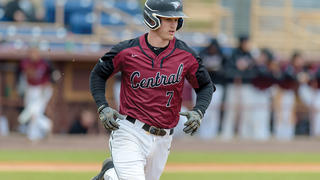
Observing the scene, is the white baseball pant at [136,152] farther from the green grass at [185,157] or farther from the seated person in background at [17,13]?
the seated person in background at [17,13]

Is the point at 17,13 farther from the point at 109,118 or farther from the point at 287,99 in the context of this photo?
the point at 109,118

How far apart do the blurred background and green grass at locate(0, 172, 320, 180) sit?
3.74m

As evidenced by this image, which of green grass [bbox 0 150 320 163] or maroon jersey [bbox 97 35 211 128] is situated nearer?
maroon jersey [bbox 97 35 211 128]

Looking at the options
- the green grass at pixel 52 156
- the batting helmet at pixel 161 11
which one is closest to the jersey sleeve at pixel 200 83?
the batting helmet at pixel 161 11

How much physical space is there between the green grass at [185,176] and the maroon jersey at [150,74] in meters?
4.09

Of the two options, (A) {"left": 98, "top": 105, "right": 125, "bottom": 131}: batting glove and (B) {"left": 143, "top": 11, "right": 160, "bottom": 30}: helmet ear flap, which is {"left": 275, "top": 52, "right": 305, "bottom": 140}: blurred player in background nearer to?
(B) {"left": 143, "top": 11, "right": 160, "bottom": 30}: helmet ear flap

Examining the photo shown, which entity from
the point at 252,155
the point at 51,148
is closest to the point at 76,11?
the point at 51,148

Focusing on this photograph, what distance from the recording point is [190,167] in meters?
11.2

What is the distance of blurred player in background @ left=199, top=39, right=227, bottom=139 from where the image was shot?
14.4 m

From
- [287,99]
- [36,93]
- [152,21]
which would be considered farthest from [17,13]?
[152,21]

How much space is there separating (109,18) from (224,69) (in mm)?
3777

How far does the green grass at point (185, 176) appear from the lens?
31.4 feet

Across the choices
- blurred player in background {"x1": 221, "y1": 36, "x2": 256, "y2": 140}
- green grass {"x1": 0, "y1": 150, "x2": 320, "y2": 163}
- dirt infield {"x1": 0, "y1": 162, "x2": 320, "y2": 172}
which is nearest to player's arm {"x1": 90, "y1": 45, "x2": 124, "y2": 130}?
dirt infield {"x1": 0, "y1": 162, "x2": 320, "y2": 172}

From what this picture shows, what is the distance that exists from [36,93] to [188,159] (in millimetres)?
3833
